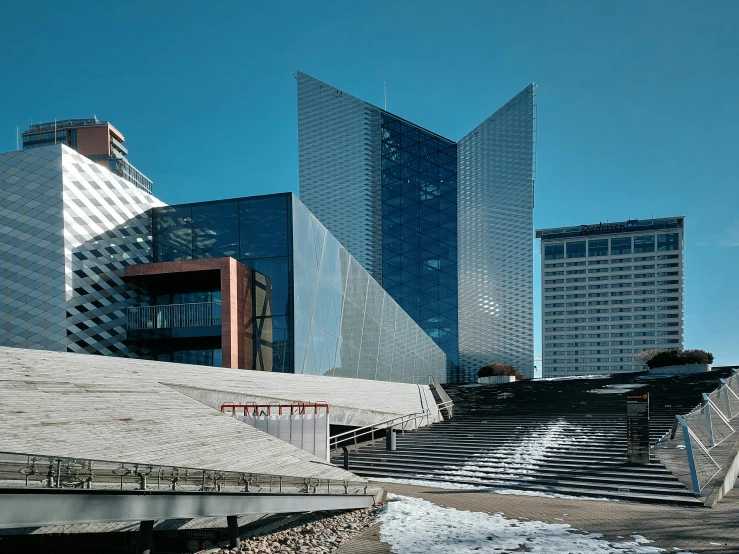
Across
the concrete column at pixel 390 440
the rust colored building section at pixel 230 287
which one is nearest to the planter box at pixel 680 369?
the concrete column at pixel 390 440

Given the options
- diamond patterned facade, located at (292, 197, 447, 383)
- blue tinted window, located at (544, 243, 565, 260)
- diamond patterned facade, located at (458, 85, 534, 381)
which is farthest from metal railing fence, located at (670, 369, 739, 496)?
blue tinted window, located at (544, 243, 565, 260)

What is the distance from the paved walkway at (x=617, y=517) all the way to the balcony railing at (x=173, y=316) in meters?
8.91

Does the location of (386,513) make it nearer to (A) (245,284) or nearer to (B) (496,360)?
(A) (245,284)

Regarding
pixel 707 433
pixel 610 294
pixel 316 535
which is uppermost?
pixel 610 294

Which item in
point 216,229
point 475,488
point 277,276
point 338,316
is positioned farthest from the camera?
point 338,316

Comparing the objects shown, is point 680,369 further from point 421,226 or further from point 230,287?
point 421,226

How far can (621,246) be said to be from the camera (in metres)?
117

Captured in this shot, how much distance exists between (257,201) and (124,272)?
4.58 m

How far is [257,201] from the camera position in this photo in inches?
738

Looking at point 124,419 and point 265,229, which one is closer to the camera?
point 124,419

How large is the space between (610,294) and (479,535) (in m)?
117

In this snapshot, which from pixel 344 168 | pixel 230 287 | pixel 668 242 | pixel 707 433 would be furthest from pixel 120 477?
pixel 668 242

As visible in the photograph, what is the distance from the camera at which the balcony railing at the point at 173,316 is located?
18.2 meters

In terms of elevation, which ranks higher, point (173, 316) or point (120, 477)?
point (173, 316)
